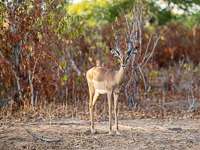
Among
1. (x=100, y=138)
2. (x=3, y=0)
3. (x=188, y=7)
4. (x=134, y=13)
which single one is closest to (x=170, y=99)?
(x=134, y=13)

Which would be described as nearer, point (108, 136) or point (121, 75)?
point (121, 75)

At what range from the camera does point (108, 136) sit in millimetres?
6012

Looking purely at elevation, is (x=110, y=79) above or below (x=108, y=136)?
above

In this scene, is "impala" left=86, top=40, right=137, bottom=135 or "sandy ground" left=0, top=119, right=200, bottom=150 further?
"impala" left=86, top=40, right=137, bottom=135

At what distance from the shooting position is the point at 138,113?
812cm

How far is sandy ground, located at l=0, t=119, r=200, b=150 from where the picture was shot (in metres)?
5.53

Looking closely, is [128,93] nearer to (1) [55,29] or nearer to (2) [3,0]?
(1) [55,29]

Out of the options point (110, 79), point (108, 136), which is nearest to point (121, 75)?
point (110, 79)

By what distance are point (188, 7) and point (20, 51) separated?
15549 millimetres

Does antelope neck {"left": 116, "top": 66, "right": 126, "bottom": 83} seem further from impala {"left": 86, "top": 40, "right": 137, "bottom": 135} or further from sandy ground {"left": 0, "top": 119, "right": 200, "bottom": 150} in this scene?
sandy ground {"left": 0, "top": 119, "right": 200, "bottom": 150}

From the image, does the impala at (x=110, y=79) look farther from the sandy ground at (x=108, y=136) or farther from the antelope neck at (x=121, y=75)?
the sandy ground at (x=108, y=136)

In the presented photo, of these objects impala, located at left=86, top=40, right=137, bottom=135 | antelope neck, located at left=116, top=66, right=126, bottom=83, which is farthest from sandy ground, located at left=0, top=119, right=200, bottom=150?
antelope neck, located at left=116, top=66, right=126, bottom=83

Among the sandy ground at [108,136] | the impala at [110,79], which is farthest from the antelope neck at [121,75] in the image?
the sandy ground at [108,136]

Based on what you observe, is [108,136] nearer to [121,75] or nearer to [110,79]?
[110,79]
